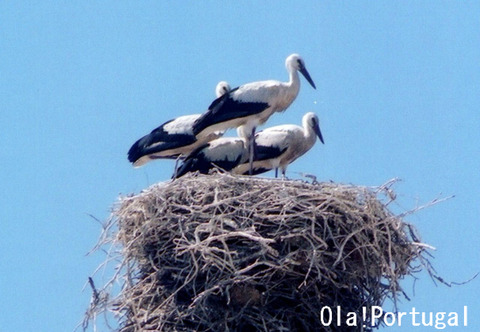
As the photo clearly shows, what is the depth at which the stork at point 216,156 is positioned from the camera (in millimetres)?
12047

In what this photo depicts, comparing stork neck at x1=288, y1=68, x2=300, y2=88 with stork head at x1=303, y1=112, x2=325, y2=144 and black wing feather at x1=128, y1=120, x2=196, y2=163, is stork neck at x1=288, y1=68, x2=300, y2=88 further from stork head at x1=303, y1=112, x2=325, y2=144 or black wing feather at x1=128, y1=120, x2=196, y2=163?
black wing feather at x1=128, y1=120, x2=196, y2=163

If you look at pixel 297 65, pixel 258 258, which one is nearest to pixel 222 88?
pixel 297 65

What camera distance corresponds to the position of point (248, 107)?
477 inches

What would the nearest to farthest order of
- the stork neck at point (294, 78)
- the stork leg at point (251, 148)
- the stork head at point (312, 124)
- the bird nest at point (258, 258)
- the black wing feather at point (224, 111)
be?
the bird nest at point (258, 258) < the black wing feather at point (224, 111) < the stork leg at point (251, 148) < the stork neck at point (294, 78) < the stork head at point (312, 124)

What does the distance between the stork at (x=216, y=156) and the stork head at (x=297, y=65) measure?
0.79m

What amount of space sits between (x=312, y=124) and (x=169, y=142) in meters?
1.24

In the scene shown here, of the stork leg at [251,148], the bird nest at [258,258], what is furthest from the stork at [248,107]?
the bird nest at [258,258]

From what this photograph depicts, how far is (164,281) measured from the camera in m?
10.0

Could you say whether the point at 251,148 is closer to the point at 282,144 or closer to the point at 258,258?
→ the point at 282,144

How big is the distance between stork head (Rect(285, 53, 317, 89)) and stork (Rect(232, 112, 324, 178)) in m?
0.31

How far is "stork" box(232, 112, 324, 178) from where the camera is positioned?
41.0 ft

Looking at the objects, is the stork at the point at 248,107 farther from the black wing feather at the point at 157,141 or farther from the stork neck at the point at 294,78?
the black wing feather at the point at 157,141

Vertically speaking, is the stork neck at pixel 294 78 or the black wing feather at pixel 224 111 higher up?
the stork neck at pixel 294 78

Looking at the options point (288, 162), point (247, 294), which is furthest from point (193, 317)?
point (288, 162)
